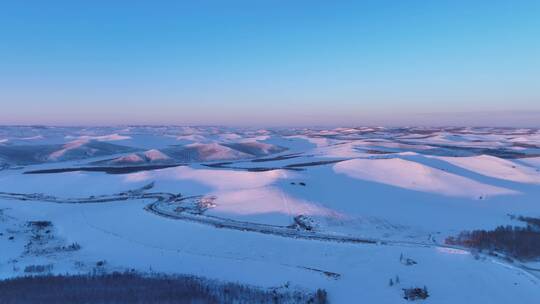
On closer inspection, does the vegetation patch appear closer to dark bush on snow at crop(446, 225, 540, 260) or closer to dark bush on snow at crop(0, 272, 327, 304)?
dark bush on snow at crop(446, 225, 540, 260)

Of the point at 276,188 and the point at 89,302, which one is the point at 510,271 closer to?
the point at 89,302

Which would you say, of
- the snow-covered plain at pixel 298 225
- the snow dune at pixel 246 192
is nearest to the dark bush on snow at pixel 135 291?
the snow-covered plain at pixel 298 225

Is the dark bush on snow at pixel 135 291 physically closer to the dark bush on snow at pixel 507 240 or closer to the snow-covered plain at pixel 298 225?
the snow-covered plain at pixel 298 225

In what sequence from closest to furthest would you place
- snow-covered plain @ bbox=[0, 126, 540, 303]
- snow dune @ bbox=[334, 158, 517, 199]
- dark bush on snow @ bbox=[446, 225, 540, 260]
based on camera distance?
snow-covered plain @ bbox=[0, 126, 540, 303]
dark bush on snow @ bbox=[446, 225, 540, 260]
snow dune @ bbox=[334, 158, 517, 199]

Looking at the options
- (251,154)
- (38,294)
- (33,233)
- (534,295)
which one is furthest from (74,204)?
(251,154)

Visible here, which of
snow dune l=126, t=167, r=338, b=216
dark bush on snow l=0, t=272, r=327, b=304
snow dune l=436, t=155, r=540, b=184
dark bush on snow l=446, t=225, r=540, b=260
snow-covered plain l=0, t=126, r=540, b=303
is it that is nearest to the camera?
dark bush on snow l=0, t=272, r=327, b=304

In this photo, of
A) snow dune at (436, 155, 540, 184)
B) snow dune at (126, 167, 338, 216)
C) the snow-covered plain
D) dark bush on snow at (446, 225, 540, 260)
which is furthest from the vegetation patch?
snow dune at (436, 155, 540, 184)

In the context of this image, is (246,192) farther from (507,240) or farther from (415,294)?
(415,294)
